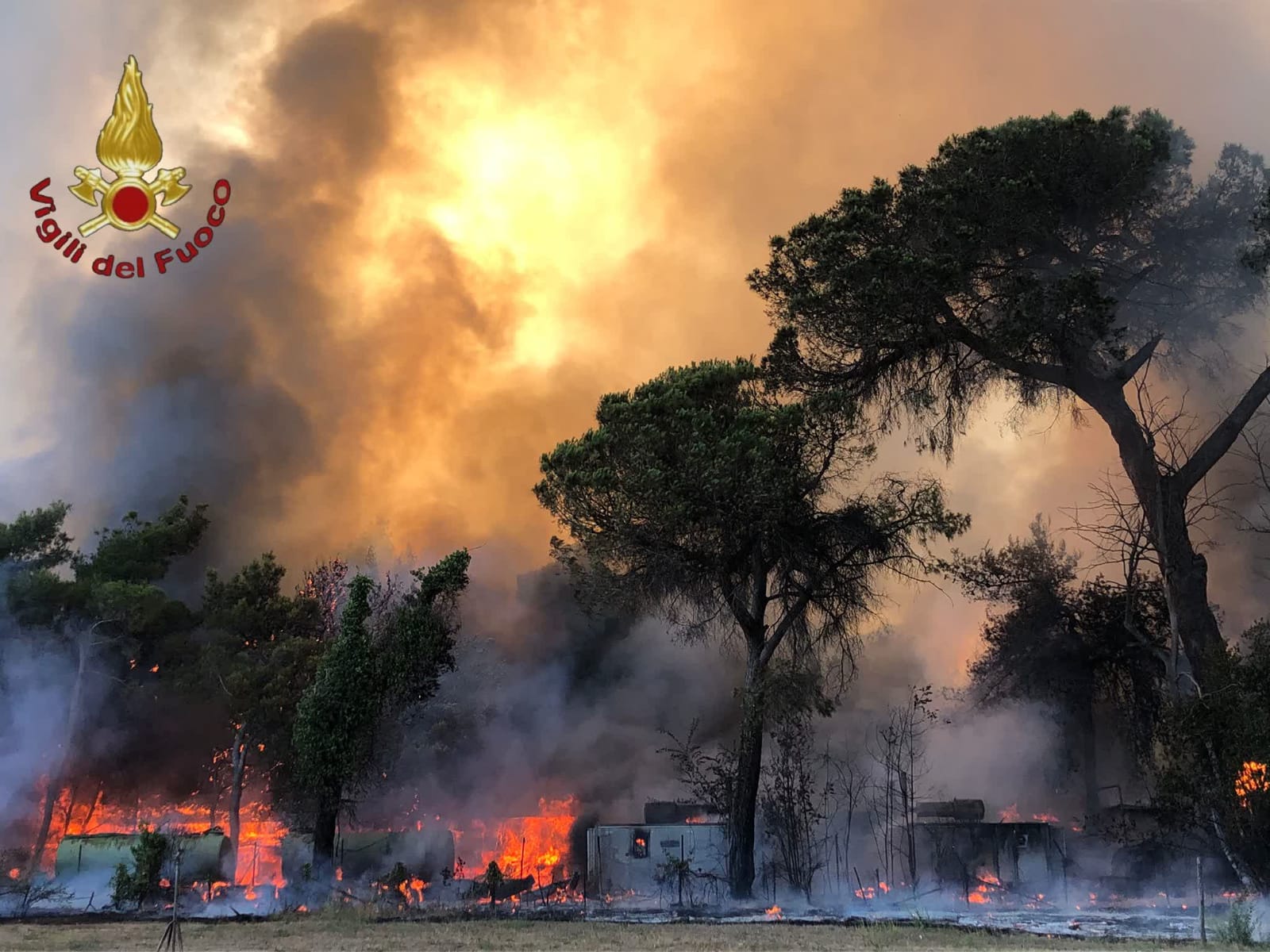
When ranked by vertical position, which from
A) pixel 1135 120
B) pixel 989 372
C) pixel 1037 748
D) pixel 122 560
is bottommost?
pixel 1037 748

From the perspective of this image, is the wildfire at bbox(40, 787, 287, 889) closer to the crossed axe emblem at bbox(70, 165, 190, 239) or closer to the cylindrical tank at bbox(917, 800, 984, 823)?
the crossed axe emblem at bbox(70, 165, 190, 239)

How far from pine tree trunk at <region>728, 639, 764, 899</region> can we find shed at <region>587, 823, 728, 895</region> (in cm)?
175

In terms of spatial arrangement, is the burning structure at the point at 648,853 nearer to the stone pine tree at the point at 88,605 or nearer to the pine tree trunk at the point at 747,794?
the pine tree trunk at the point at 747,794

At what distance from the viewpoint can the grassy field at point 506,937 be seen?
53.8ft

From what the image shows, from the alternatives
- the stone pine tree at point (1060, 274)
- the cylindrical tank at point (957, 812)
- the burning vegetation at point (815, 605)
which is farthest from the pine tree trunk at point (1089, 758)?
the stone pine tree at point (1060, 274)

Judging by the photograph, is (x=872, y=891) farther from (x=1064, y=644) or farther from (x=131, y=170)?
(x=131, y=170)

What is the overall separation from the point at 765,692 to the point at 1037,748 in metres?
19.1

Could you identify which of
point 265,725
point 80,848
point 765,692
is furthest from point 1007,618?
point 80,848

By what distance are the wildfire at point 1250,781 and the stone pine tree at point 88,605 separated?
99.0 ft

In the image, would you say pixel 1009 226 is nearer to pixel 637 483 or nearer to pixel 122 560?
pixel 637 483

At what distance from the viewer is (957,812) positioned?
99.2 feet

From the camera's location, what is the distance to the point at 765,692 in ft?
81.2

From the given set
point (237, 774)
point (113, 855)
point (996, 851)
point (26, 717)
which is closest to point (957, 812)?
point (996, 851)

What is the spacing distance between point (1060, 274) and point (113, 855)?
28.3m
